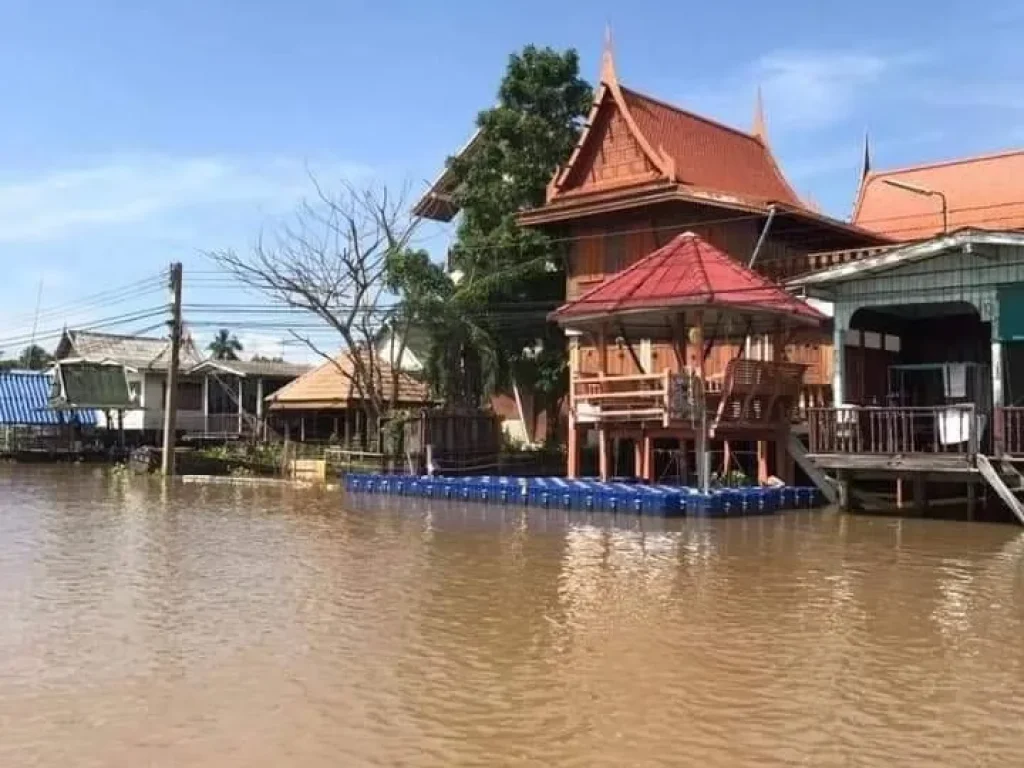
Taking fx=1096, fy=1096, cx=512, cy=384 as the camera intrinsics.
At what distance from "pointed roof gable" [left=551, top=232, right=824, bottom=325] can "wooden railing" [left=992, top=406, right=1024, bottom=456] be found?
4411 millimetres

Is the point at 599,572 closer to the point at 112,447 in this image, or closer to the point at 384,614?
the point at 384,614

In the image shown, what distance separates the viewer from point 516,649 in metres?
9.15

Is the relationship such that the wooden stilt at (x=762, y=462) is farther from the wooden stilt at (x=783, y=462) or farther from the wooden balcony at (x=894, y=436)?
the wooden balcony at (x=894, y=436)

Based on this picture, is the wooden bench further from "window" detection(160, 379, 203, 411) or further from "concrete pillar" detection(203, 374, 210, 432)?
"window" detection(160, 379, 203, 411)

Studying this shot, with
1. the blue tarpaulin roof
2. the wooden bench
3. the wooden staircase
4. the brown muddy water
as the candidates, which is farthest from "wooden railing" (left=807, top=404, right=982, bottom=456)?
the blue tarpaulin roof

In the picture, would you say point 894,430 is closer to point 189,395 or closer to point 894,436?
point 894,436

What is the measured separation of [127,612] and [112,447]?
3474 centimetres

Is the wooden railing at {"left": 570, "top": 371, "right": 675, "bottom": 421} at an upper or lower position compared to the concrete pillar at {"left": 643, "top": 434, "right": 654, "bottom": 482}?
upper

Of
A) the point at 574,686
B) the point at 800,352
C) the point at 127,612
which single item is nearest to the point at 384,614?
the point at 127,612

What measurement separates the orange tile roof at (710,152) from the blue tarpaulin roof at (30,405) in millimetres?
28672

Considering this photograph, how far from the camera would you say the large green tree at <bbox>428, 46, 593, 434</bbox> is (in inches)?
1177

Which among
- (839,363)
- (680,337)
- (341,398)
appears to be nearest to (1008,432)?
(839,363)

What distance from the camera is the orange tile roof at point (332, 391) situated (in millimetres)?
35406

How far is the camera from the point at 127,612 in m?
10.8
